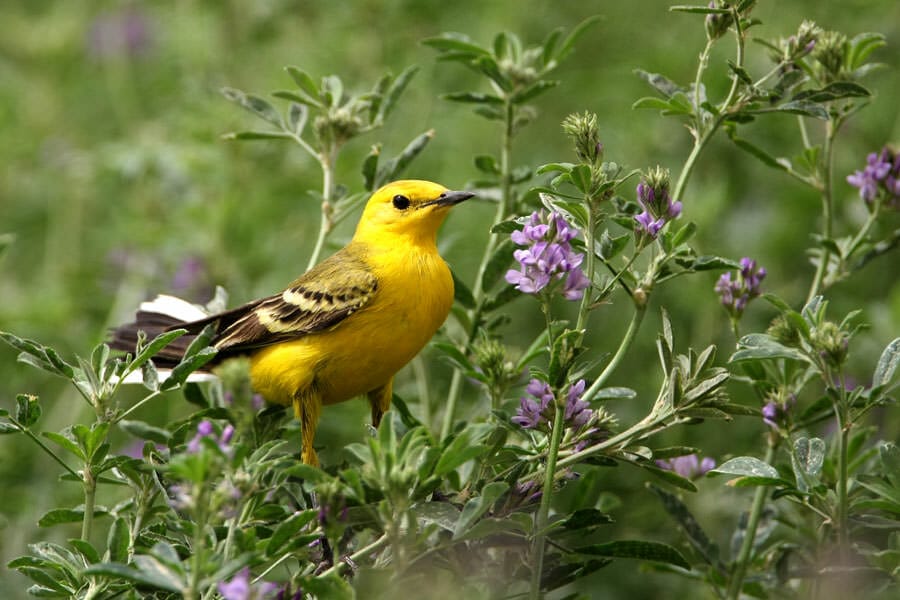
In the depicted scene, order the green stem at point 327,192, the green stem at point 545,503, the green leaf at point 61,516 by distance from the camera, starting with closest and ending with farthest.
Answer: the green stem at point 545,503 < the green leaf at point 61,516 < the green stem at point 327,192

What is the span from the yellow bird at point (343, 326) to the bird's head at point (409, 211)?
12 mm

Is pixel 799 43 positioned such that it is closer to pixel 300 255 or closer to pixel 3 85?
pixel 300 255

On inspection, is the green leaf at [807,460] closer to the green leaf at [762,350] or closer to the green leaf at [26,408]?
the green leaf at [762,350]

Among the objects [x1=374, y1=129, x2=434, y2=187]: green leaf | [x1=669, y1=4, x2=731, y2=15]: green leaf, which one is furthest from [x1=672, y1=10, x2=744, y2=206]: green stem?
[x1=374, y1=129, x2=434, y2=187]: green leaf

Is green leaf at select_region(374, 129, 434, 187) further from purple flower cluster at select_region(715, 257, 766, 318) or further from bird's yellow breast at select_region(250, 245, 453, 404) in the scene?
purple flower cluster at select_region(715, 257, 766, 318)

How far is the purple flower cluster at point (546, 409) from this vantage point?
2820 millimetres

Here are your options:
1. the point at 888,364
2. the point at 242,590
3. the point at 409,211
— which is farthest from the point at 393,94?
the point at 242,590

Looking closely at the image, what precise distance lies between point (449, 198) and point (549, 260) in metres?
1.56

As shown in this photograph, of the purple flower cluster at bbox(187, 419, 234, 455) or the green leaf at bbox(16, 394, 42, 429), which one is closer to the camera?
the purple flower cluster at bbox(187, 419, 234, 455)

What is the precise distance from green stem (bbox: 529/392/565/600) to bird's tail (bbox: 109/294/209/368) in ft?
6.40

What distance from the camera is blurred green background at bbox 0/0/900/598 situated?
5.23 meters

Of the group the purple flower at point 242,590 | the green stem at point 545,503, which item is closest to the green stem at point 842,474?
the green stem at point 545,503

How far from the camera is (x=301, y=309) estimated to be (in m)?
4.09

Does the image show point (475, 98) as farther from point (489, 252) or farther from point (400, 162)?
point (489, 252)
